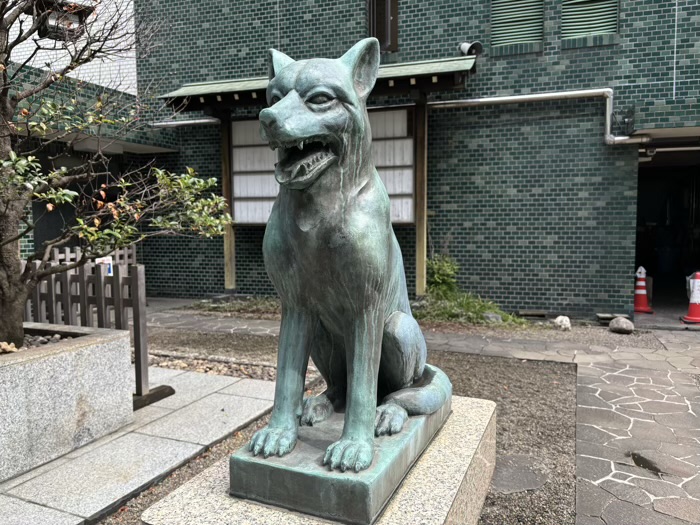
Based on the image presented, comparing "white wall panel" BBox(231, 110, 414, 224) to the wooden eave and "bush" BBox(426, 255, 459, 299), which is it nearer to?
the wooden eave

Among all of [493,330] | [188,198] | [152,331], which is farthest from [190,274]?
[188,198]

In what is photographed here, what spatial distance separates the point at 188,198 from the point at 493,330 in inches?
218

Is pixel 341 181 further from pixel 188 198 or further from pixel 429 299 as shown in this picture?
pixel 429 299

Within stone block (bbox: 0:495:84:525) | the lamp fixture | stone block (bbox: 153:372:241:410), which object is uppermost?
the lamp fixture

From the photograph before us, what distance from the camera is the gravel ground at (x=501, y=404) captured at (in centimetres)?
305

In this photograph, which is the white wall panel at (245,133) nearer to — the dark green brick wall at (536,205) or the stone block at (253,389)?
the dark green brick wall at (536,205)

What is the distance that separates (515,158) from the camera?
29.5ft

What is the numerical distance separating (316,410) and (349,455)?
490 millimetres

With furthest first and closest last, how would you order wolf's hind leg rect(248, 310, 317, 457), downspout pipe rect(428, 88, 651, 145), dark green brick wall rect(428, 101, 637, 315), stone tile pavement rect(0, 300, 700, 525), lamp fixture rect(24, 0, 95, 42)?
1. dark green brick wall rect(428, 101, 637, 315)
2. downspout pipe rect(428, 88, 651, 145)
3. lamp fixture rect(24, 0, 95, 42)
4. stone tile pavement rect(0, 300, 700, 525)
5. wolf's hind leg rect(248, 310, 317, 457)

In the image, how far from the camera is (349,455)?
72.6 inches

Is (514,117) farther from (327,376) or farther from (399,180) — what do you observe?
(327,376)

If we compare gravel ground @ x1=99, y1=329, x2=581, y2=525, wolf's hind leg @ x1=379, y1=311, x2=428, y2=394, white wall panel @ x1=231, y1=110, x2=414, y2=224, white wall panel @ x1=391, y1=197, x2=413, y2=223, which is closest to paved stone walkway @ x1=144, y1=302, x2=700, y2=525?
gravel ground @ x1=99, y1=329, x2=581, y2=525

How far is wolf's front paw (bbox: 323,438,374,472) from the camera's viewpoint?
5.99 ft

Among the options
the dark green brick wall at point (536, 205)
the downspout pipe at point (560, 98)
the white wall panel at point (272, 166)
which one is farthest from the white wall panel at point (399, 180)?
the downspout pipe at point (560, 98)
